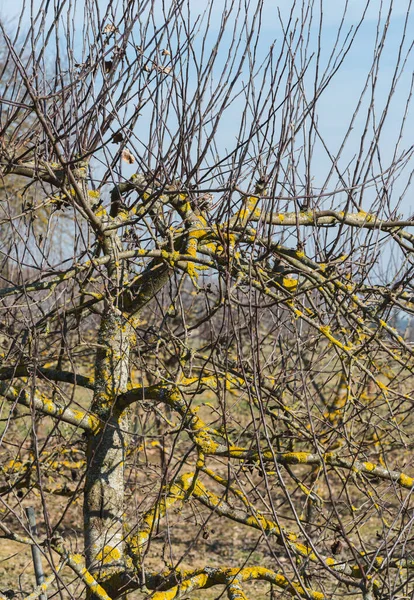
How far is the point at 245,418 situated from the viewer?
1517 cm

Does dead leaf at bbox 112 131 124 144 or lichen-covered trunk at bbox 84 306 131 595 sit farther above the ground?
dead leaf at bbox 112 131 124 144

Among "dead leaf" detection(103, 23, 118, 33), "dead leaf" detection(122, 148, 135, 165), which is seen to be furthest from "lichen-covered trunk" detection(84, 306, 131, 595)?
"dead leaf" detection(103, 23, 118, 33)

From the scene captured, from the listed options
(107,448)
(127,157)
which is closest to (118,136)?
(127,157)

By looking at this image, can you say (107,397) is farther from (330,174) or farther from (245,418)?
(245,418)

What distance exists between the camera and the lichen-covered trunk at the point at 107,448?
4.00 meters

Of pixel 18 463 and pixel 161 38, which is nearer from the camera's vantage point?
pixel 161 38

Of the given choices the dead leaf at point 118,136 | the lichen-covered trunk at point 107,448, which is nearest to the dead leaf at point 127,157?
the dead leaf at point 118,136

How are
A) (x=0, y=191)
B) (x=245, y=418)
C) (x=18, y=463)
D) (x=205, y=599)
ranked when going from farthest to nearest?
1. (x=0, y=191)
2. (x=245, y=418)
3. (x=205, y=599)
4. (x=18, y=463)

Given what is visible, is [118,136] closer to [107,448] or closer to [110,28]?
[110,28]

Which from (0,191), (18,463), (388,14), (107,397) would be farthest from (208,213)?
(0,191)

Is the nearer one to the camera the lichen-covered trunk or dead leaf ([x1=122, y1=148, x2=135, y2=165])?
dead leaf ([x1=122, y1=148, x2=135, y2=165])

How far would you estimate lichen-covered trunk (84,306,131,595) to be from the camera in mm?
4004

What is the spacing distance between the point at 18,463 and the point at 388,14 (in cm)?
380

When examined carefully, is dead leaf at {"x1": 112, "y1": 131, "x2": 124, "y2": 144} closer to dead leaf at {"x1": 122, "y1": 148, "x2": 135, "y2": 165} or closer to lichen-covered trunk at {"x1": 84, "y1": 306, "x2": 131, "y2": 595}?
dead leaf at {"x1": 122, "y1": 148, "x2": 135, "y2": 165}
